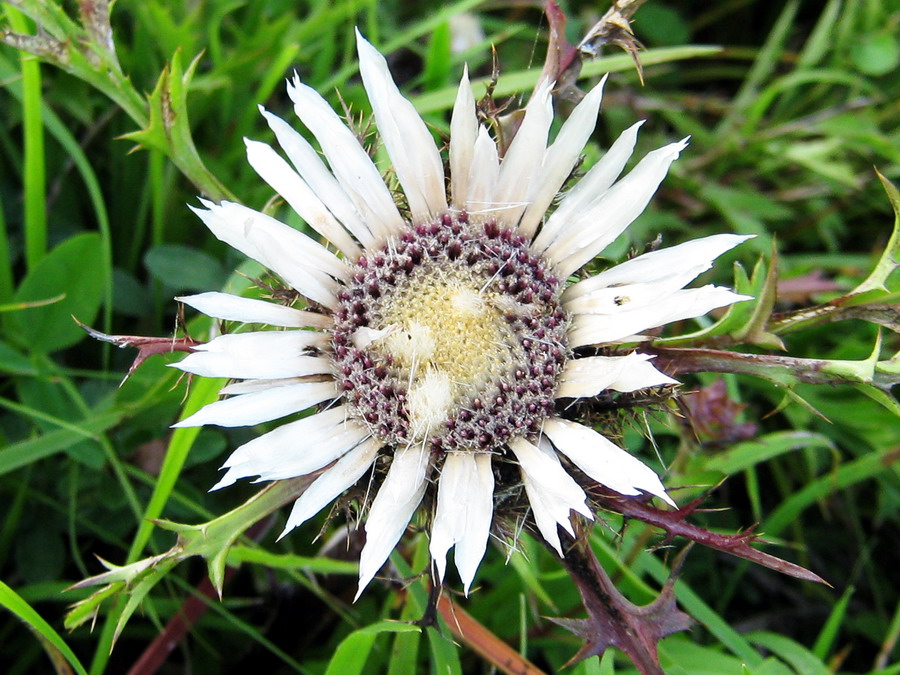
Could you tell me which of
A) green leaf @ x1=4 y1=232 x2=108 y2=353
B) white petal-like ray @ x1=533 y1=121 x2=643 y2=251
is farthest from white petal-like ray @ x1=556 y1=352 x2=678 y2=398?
green leaf @ x1=4 y1=232 x2=108 y2=353

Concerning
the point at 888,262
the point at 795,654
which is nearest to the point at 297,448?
the point at 888,262

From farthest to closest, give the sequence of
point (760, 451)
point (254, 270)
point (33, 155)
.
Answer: point (760, 451) → point (33, 155) → point (254, 270)

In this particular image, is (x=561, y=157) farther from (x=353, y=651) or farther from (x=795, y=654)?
(x=795, y=654)

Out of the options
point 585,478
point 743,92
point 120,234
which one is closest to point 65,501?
point 120,234

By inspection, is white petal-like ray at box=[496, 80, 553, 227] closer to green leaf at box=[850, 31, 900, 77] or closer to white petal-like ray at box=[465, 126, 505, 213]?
white petal-like ray at box=[465, 126, 505, 213]

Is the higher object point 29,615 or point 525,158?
point 525,158

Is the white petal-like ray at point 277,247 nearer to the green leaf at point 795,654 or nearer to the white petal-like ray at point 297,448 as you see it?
the white petal-like ray at point 297,448
